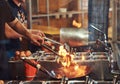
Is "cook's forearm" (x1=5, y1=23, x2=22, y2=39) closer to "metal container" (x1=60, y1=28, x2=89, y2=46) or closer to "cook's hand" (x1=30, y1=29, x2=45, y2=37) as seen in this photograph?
"cook's hand" (x1=30, y1=29, x2=45, y2=37)

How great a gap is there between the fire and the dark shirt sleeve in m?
0.32

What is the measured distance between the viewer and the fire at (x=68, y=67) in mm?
1808

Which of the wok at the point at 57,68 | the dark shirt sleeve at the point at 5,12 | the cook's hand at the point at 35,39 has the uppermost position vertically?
the dark shirt sleeve at the point at 5,12

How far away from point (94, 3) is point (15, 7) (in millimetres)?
428

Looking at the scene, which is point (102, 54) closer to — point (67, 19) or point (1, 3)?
point (67, 19)

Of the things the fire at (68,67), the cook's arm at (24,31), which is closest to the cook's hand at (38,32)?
the cook's arm at (24,31)

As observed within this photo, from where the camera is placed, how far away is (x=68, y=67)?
182cm

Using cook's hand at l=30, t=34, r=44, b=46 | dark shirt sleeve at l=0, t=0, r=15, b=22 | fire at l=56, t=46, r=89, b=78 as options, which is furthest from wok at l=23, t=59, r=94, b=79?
dark shirt sleeve at l=0, t=0, r=15, b=22

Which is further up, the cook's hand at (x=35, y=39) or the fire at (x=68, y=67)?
the cook's hand at (x=35, y=39)

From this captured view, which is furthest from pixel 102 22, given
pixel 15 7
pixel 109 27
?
pixel 15 7

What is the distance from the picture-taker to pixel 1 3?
1796 millimetres

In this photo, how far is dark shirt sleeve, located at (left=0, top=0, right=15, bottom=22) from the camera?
1.80 metres

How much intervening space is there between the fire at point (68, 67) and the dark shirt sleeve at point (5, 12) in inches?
12.6

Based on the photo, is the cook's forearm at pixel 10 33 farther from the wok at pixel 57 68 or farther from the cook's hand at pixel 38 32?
the wok at pixel 57 68
